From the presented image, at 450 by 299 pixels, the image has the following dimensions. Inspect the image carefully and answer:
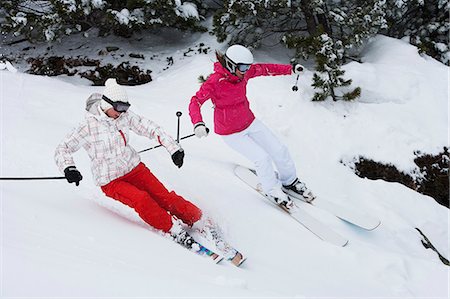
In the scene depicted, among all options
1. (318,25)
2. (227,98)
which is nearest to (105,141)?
(227,98)

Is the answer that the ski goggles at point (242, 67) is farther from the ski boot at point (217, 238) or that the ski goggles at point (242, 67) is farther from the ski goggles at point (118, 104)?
the ski boot at point (217, 238)

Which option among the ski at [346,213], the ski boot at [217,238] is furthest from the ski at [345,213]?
the ski boot at [217,238]

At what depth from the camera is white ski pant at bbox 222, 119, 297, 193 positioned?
459 centimetres

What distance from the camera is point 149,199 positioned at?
12.2 feet

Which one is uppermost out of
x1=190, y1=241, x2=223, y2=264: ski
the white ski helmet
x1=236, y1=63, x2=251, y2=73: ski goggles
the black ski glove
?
the white ski helmet

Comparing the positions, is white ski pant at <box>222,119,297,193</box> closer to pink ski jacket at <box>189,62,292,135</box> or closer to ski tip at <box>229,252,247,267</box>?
pink ski jacket at <box>189,62,292,135</box>

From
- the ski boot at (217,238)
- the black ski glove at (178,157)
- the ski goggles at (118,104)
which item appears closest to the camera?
the ski goggles at (118,104)

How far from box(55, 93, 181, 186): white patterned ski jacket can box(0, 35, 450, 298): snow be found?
448mm

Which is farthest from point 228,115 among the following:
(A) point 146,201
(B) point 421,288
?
(B) point 421,288

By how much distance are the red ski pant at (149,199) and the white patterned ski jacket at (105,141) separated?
0.09 metres

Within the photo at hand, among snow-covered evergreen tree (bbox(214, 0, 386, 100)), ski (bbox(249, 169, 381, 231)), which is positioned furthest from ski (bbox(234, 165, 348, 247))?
snow-covered evergreen tree (bbox(214, 0, 386, 100))

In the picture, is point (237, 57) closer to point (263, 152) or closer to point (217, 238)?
point (263, 152)

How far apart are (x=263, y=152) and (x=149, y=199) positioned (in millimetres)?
1475

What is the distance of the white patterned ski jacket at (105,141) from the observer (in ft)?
11.9
